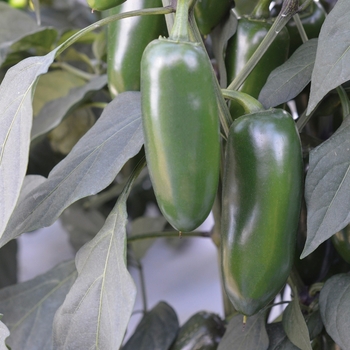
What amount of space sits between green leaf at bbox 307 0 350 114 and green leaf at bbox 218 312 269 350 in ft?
0.70

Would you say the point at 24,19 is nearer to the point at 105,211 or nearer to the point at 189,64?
the point at 105,211

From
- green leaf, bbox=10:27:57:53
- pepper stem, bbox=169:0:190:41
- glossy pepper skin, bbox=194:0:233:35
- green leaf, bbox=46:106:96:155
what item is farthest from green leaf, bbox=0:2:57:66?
pepper stem, bbox=169:0:190:41

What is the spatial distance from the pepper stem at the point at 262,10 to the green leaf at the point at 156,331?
346mm

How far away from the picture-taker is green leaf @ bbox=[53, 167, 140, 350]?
355 millimetres

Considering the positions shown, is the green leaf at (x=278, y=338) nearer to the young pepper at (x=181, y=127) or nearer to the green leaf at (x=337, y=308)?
the green leaf at (x=337, y=308)

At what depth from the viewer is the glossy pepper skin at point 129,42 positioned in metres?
0.44

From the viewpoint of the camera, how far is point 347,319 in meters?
0.39

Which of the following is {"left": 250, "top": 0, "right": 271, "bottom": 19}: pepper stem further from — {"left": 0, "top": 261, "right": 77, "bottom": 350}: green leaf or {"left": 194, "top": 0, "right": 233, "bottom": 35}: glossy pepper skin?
{"left": 0, "top": 261, "right": 77, "bottom": 350}: green leaf

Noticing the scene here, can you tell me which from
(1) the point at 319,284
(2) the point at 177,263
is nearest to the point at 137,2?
(1) the point at 319,284

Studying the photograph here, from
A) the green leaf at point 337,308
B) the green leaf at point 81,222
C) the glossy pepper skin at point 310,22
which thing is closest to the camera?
the green leaf at point 337,308

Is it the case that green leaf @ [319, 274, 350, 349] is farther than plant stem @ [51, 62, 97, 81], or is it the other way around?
plant stem @ [51, 62, 97, 81]

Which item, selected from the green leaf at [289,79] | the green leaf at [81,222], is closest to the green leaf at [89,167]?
the green leaf at [289,79]

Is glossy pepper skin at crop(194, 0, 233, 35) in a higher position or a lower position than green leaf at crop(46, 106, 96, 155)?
higher

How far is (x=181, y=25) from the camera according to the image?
0.31m
